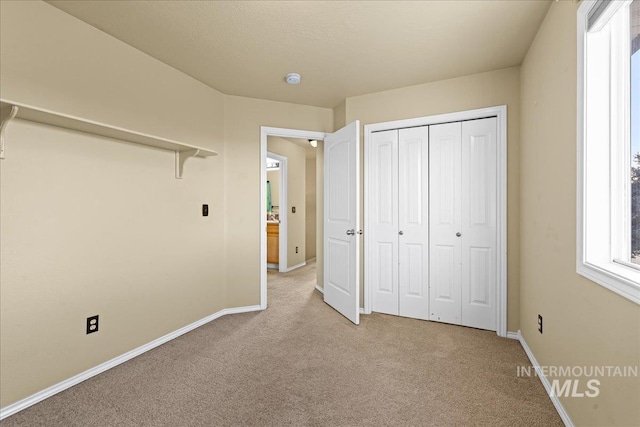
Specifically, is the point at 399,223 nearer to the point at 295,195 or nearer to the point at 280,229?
the point at 280,229

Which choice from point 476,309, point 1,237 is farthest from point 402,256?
point 1,237

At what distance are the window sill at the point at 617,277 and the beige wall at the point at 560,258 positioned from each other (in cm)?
3

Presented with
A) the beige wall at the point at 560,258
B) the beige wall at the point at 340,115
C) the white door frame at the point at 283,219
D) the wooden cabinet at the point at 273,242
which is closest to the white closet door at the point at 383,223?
the beige wall at the point at 340,115

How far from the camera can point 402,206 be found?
306 cm

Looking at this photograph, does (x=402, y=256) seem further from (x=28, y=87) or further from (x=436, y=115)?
(x=28, y=87)

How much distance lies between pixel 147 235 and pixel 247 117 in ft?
5.28

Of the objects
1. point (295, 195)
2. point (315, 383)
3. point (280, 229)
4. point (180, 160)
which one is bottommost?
point (315, 383)

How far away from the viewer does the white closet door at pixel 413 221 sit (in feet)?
9.75

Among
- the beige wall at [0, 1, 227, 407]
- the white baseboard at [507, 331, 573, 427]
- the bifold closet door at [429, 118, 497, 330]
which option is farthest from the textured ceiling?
the white baseboard at [507, 331, 573, 427]

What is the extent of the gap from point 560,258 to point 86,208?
2.90m

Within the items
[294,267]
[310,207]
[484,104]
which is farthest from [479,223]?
[310,207]

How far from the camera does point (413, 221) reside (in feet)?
9.92

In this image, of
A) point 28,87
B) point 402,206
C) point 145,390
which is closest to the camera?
point 28,87

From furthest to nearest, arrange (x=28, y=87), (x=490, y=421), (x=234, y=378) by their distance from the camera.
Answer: (x=234, y=378)
(x=28, y=87)
(x=490, y=421)
